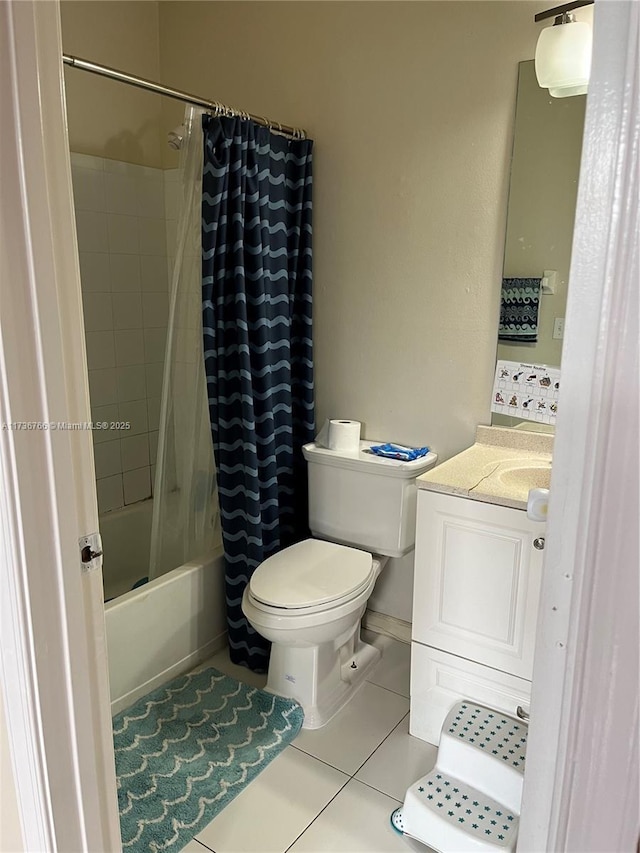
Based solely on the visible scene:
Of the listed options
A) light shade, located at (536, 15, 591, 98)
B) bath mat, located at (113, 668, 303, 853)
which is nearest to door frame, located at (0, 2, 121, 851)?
bath mat, located at (113, 668, 303, 853)

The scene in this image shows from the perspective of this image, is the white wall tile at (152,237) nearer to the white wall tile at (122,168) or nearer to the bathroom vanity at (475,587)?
the white wall tile at (122,168)

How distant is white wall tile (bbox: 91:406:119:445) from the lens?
2.64m

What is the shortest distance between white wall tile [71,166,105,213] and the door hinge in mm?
1783

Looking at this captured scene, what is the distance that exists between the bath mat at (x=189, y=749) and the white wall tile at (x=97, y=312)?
1387mm

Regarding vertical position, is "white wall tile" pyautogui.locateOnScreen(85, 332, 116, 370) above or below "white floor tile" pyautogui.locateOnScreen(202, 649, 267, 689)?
above

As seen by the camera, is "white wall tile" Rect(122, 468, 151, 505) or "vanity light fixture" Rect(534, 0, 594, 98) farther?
"white wall tile" Rect(122, 468, 151, 505)

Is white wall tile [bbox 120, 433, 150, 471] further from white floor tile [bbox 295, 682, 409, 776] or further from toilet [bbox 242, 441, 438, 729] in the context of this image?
white floor tile [bbox 295, 682, 409, 776]

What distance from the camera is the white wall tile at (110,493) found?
268 centimetres

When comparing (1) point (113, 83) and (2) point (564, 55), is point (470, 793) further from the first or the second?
(1) point (113, 83)

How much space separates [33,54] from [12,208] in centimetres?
21

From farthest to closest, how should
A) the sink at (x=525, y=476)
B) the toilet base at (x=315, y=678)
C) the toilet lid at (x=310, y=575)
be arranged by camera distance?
the toilet base at (x=315, y=678)
the toilet lid at (x=310, y=575)
the sink at (x=525, y=476)

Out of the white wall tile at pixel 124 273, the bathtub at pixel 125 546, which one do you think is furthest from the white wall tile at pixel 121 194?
the bathtub at pixel 125 546

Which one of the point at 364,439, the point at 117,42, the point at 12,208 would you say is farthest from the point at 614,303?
the point at 117,42

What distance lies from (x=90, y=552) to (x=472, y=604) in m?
1.15
